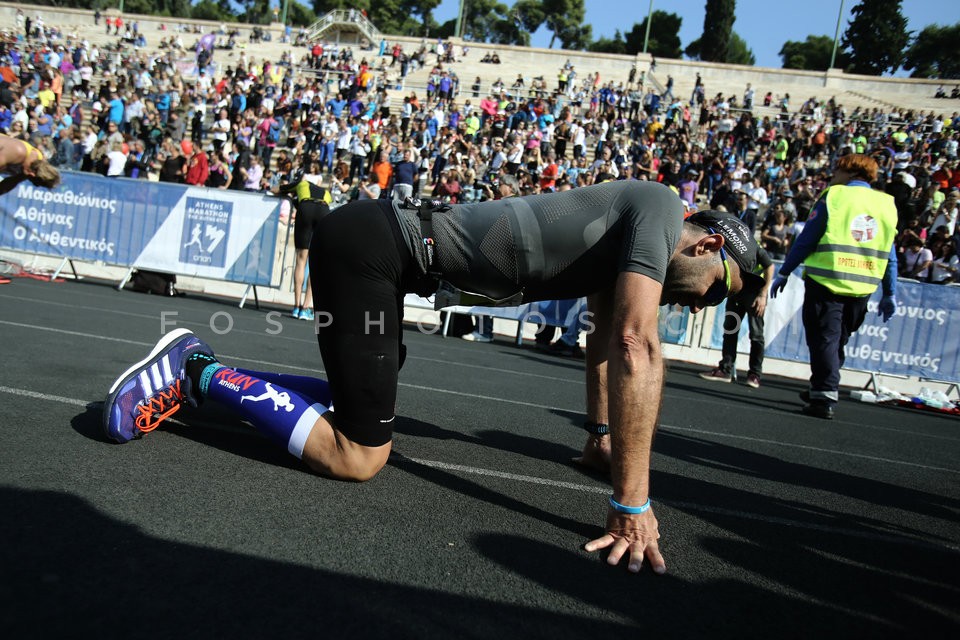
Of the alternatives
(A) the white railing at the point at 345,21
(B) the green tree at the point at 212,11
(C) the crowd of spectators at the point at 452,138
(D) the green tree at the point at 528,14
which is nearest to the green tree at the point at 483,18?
(D) the green tree at the point at 528,14

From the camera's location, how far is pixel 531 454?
12.3ft

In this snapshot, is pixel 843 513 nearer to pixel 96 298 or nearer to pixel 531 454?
pixel 531 454

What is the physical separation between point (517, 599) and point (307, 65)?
117 ft

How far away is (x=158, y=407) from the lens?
10.1ft

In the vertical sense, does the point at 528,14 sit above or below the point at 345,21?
above

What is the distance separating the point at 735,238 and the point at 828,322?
153 inches

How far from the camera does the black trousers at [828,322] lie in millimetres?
6082

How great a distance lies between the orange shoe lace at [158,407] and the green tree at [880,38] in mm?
78383

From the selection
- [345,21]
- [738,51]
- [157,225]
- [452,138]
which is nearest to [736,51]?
[738,51]

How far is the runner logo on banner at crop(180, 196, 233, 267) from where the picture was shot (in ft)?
36.0

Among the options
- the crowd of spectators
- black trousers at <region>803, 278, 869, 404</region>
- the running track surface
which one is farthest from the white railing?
the running track surface

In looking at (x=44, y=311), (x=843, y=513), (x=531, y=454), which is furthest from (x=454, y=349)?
(x=843, y=513)

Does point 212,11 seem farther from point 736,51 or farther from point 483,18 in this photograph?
point 736,51

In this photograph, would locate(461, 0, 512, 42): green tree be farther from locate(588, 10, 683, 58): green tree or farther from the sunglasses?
the sunglasses
